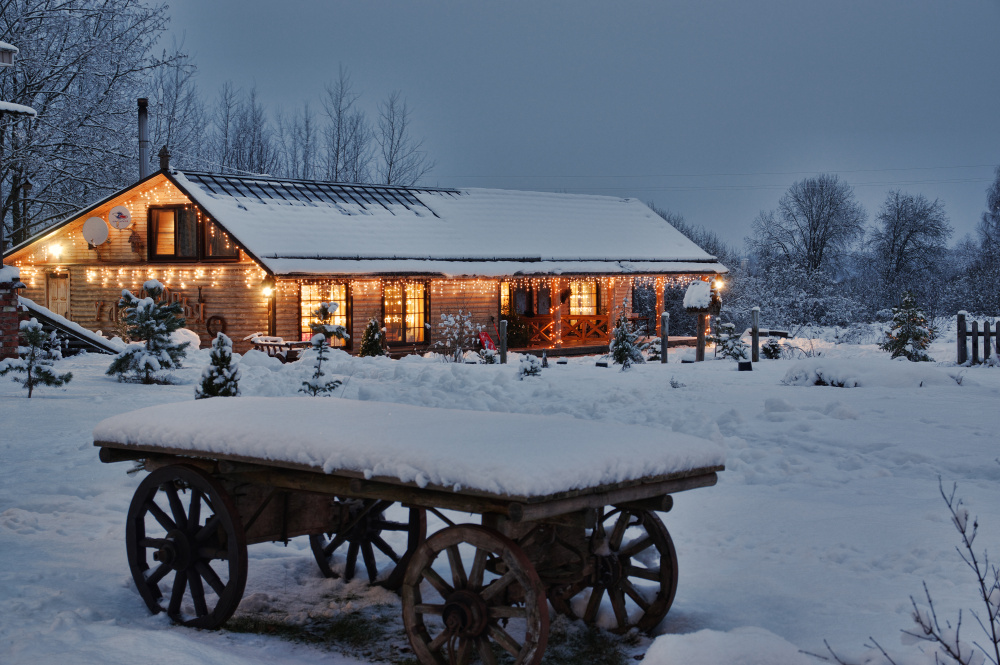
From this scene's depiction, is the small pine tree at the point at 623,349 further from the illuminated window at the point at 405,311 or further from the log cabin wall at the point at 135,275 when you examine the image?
the log cabin wall at the point at 135,275

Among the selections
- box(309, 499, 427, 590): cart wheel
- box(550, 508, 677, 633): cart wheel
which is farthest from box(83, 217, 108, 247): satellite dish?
box(550, 508, 677, 633): cart wheel

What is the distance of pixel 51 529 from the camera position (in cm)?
720

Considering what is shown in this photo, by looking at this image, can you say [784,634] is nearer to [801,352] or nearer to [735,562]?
[735,562]

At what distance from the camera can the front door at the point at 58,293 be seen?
25.3 metres

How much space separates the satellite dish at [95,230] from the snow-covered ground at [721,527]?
1074 cm

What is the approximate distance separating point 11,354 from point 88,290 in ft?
30.3

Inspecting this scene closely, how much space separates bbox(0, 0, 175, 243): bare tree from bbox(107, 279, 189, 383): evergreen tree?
1133cm

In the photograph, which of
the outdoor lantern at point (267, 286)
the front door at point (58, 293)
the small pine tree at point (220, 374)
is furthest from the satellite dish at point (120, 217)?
the small pine tree at point (220, 374)

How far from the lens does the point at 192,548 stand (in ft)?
18.6

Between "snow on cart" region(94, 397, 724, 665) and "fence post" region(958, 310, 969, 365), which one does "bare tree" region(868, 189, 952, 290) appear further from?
"snow on cart" region(94, 397, 724, 665)

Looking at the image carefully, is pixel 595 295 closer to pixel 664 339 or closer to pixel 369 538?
pixel 664 339

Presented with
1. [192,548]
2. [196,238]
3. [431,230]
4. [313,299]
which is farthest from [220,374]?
[431,230]

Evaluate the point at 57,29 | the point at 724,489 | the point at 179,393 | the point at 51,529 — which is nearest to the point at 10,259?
the point at 57,29

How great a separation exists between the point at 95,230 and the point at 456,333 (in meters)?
9.74
